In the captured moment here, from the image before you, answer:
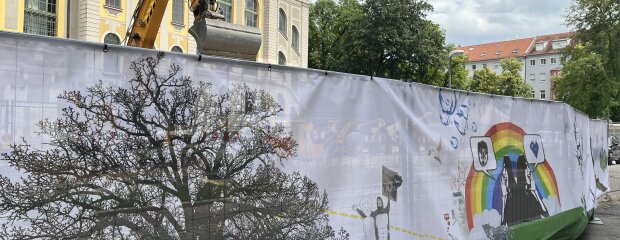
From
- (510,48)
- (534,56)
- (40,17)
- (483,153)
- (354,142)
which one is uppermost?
(510,48)

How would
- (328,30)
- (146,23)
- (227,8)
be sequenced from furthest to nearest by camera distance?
(328,30) → (227,8) → (146,23)

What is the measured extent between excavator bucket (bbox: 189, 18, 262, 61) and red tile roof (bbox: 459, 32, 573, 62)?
10114cm

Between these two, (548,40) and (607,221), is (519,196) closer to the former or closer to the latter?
(607,221)

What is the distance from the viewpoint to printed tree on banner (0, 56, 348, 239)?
223 cm

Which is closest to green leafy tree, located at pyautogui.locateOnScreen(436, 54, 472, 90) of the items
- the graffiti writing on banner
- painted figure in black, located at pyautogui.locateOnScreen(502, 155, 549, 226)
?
painted figure in black, located at pyautogui.locateOnScreen(502, 155, 549, 226)

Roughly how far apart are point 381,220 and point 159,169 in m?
1.85

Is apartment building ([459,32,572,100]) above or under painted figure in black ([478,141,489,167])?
above

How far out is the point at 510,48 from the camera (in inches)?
4173

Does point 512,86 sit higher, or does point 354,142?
point 512,86

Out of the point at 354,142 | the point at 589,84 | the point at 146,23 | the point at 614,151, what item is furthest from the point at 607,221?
the point at 589,84

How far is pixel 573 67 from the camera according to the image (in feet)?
131

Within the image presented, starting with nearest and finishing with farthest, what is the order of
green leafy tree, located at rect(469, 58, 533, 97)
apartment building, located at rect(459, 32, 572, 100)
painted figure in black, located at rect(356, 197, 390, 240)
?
painted figure in black, located at rect(356, 197, 390, 240)
green leafy tree, located at rect(469, 58, 533, 97)
apartment building, located at rect(459, 32, 572, 100)

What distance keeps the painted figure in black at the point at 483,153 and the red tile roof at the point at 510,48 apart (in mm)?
99548

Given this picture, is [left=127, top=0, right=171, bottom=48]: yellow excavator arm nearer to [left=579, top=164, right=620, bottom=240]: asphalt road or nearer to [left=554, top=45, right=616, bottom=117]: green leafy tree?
[left=579, top=164, right=620, bottom=240]: asphalt road
